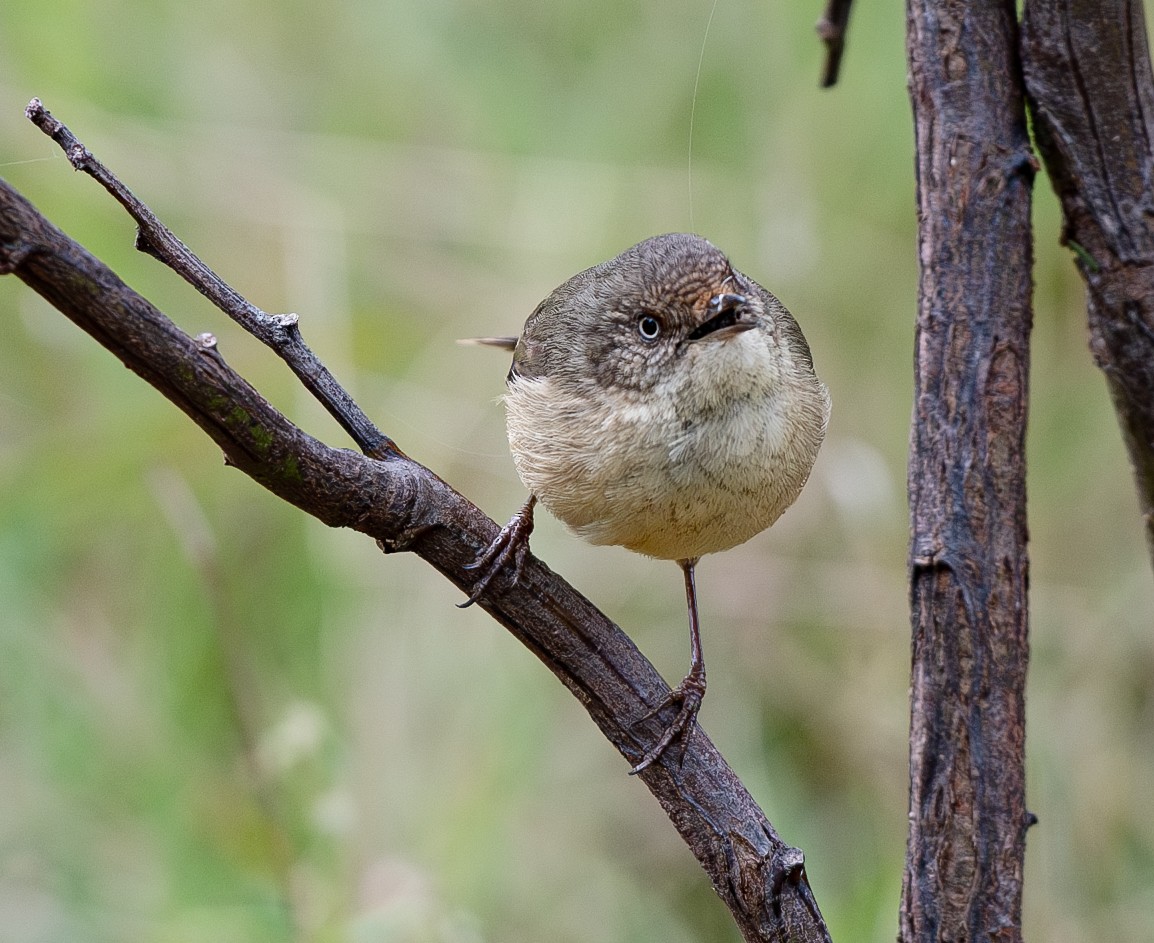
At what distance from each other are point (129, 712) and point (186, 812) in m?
0.41

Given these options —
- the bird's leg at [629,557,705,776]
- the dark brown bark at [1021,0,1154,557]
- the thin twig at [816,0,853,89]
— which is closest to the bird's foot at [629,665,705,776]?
the bird's leg at [629,557,705,776]

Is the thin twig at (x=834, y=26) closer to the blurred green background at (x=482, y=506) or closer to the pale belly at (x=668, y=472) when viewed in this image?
the blurred green background at (x=482, y=506)

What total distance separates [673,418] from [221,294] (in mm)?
955

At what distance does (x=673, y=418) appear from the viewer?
7.96ft

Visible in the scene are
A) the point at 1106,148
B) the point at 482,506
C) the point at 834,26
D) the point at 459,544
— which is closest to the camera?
the point at 459,544

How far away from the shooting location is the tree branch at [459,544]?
5.09ft

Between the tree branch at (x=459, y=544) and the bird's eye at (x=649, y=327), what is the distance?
0.57 meters

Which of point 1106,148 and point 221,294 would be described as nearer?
point 221,294

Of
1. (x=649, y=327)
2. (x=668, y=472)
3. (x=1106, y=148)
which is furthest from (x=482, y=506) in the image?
(x=1106, y=148)

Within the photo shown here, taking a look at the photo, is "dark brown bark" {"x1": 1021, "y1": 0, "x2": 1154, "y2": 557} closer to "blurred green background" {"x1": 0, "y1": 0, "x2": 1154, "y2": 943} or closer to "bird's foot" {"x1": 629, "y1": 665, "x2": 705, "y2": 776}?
"bird's foot" {"x1": 629, "y1": 665, "x2": 705, "y2": 776}

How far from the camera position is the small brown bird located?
2.40 meters

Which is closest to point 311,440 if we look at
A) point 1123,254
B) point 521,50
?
point 1123,254

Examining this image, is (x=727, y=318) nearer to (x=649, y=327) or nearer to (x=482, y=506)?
(x=649, y=327)

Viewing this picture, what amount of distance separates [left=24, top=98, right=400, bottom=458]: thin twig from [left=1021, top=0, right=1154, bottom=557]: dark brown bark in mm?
1378
